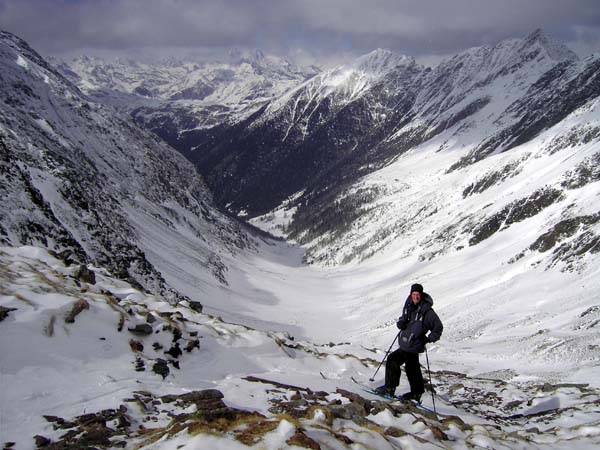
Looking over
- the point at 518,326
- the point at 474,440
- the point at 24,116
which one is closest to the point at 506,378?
the point at 518,326

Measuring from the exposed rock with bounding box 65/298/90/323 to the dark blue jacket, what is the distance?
10.3 metres

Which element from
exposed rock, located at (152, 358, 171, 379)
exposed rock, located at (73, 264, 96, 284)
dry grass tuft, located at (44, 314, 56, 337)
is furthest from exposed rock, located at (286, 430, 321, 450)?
exposed rock, located at (73, 264, 96, 284)

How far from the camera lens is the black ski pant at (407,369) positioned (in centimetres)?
1430

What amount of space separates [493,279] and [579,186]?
1164 inches

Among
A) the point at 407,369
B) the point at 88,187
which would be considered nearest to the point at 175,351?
the point at 407,369

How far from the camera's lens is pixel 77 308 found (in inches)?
556

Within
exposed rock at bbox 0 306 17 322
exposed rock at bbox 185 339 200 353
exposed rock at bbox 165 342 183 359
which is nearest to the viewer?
exposed rock at bbox 0 306 17 322

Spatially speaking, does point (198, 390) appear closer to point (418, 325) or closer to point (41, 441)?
point (41, 441)

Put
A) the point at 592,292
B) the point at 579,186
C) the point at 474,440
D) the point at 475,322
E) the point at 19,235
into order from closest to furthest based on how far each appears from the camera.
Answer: the point at 474,440 → the point at 19,235 → the point at 592,292 → the point at 475,322 → the point at 579,186

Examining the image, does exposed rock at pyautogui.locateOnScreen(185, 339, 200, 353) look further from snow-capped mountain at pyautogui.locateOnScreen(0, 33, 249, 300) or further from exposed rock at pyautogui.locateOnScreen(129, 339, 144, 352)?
snow-capped mountain at pyautogui.locateOnScreen(0, 33, 249, 300)

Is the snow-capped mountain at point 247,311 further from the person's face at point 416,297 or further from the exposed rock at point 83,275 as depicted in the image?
the person's face at point 416,297

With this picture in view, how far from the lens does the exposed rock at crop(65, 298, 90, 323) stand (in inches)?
537

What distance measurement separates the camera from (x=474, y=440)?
1109 centimetres

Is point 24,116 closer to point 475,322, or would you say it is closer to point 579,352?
point 475,322
